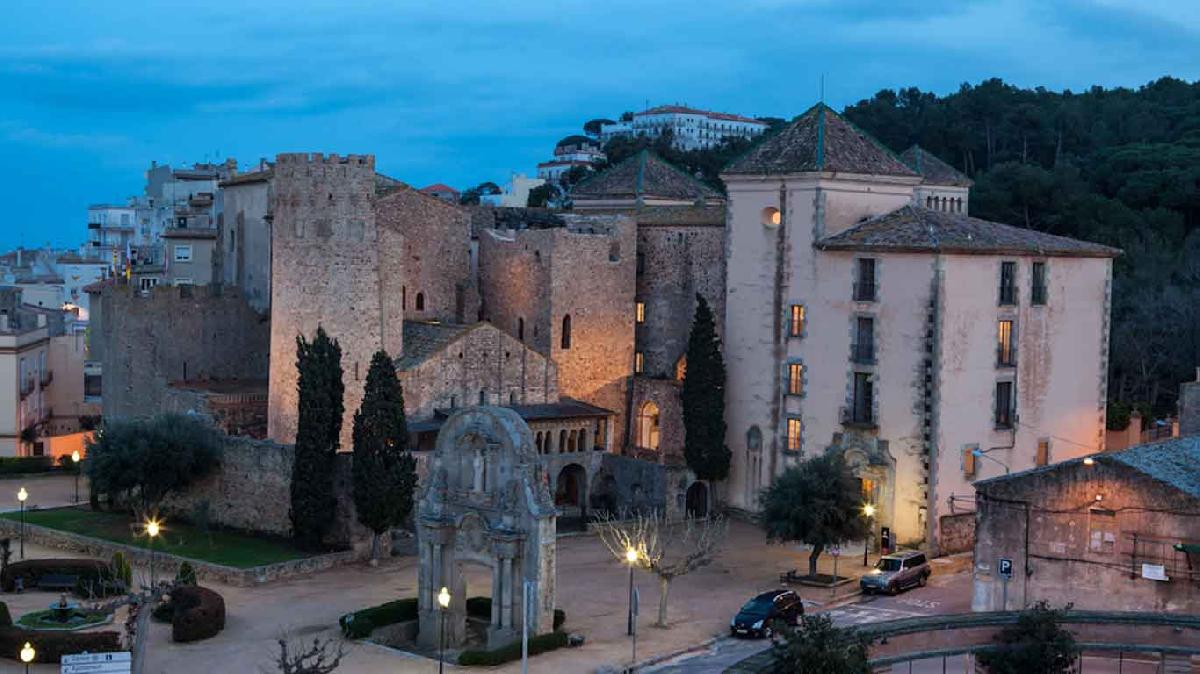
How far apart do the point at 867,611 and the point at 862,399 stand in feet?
33.2

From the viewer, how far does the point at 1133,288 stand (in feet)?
215

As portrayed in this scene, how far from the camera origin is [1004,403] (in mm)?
45406

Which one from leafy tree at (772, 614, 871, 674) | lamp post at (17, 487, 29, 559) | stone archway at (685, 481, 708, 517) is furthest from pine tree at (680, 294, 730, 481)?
leafy tree at (772, 614, 871, 674)

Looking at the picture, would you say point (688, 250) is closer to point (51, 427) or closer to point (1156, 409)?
point (1156, 409)

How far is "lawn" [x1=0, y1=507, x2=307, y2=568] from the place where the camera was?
137 feet

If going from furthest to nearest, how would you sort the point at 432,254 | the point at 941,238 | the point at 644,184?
the point at 644,184, the point at 432,254, the point at 941,238

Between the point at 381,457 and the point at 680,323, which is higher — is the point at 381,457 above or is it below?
below

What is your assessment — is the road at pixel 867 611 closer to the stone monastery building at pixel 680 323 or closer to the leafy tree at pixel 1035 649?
the leafy tree at pixel 1035 649

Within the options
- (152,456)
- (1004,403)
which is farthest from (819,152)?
(152,456)

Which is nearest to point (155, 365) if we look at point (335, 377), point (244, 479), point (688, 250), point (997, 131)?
point (244, 479)

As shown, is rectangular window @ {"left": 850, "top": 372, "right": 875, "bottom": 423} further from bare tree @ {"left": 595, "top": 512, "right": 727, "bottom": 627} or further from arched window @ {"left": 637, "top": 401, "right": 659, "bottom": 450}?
arched window @ {"left": 637, "top": 401, "right": 659, "bottom": 450}

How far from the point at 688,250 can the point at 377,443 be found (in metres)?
15.8

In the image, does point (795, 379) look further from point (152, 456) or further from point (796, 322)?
point (152, 456)

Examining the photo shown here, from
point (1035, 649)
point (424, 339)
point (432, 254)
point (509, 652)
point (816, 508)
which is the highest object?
point (432, 254)
